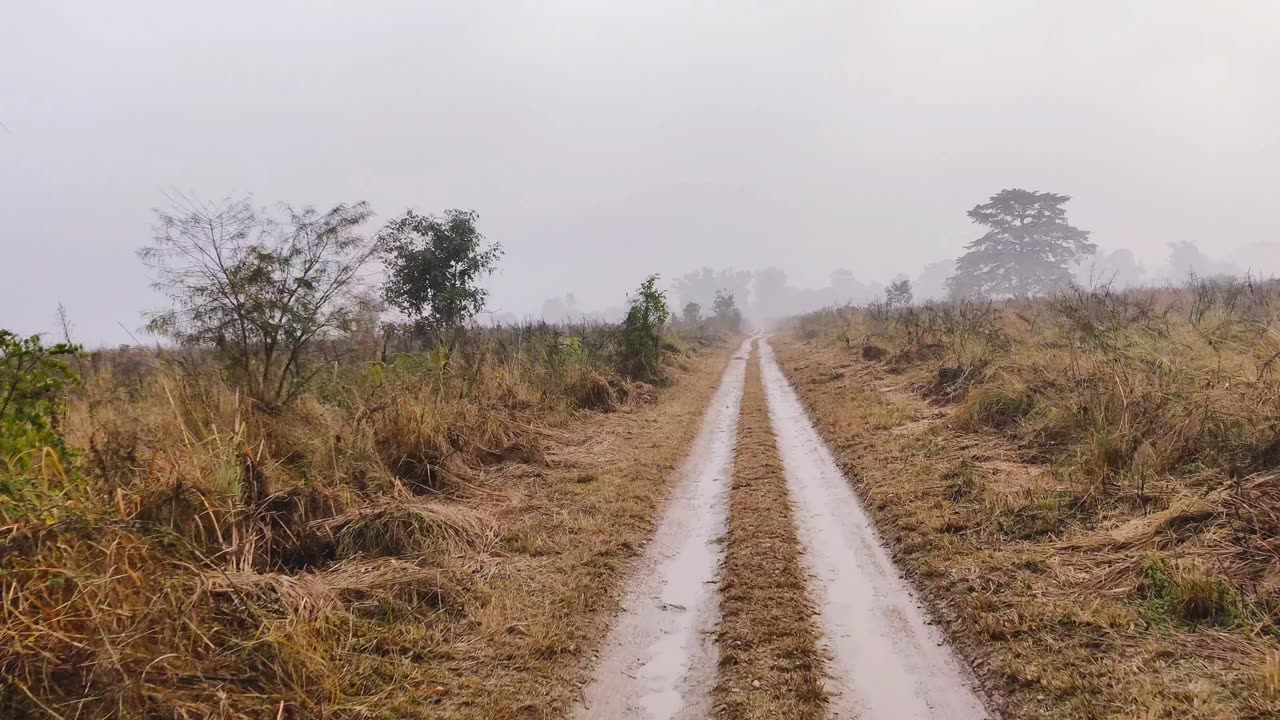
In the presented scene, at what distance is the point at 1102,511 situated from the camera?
4691mm

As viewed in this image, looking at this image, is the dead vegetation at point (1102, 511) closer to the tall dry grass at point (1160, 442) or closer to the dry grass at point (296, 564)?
the tall dry grass at point (1160, 442)

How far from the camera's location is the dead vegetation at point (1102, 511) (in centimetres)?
289

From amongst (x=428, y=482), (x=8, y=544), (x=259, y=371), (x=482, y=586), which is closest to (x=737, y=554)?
(x=482, y=586)

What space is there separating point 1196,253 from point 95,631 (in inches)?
6105

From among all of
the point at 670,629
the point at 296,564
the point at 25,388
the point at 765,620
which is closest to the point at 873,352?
the point at 765,620

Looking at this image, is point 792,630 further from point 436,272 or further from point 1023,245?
point 1023,245

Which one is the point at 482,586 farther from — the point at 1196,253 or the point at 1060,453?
the point at 1196,253

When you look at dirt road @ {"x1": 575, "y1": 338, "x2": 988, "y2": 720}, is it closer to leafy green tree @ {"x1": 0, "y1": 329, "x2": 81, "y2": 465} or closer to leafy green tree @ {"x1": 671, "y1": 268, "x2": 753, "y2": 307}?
leafy green tree @ {"x1": 0, "y1": 329, "x2": 81, "y2": 465}

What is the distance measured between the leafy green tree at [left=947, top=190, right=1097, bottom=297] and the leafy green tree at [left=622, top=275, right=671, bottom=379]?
177ft

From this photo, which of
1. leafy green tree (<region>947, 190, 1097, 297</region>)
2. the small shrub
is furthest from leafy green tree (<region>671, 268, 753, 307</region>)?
the small shrub

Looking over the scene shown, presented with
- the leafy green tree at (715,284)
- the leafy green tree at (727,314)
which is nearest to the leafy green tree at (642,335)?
the leafy green tree at (727,314)

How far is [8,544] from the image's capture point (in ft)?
8.69

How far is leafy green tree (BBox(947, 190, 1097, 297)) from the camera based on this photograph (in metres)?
56.9

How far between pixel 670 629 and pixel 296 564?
9.09 feet
